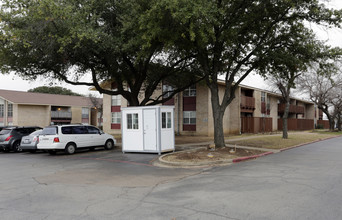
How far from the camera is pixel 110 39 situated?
50.6 feet

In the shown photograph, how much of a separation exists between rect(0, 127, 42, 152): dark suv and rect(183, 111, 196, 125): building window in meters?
17.6

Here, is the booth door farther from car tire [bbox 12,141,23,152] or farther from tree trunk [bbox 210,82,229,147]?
car tire [bbox 12,141,23,152]

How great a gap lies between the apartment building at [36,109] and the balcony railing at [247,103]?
95.6ft

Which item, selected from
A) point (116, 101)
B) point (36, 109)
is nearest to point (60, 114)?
point (36, 109)

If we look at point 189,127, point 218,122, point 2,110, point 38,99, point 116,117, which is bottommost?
point 189,127

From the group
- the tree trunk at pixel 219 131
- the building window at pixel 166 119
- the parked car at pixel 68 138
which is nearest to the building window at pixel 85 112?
the parked car at pixel 68 138

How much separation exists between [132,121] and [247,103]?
77.8 ft

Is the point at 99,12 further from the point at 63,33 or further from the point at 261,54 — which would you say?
the point at 261,54

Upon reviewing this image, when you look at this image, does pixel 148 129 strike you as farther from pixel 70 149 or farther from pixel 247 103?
pixel 247 103

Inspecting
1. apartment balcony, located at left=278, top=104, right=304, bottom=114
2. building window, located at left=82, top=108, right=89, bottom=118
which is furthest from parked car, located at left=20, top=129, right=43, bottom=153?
apartment balcony, located at left=278, top=104, right=304, bottom=114

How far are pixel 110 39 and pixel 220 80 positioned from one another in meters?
17.4

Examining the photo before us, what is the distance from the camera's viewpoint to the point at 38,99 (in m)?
45.1

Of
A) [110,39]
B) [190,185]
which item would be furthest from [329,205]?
[110,39]

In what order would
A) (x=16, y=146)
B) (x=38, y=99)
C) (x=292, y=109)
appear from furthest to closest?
1. (x=292, y=109)
2. (x=38, y=99)
3. (x=16, y=146)
